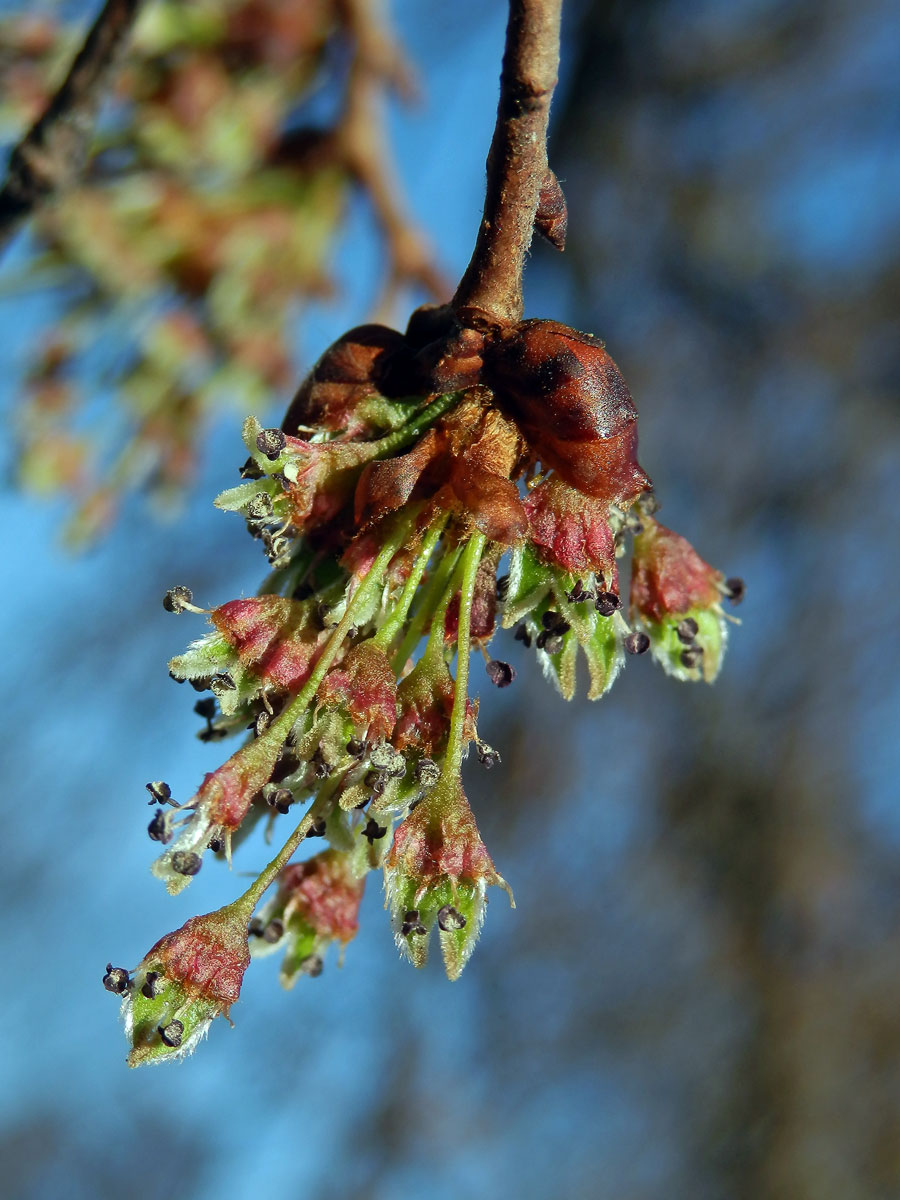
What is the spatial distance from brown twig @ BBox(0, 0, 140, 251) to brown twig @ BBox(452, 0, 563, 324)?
2.02ft

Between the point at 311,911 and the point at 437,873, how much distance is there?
0.24m

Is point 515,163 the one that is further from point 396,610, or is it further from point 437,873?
point 437,873

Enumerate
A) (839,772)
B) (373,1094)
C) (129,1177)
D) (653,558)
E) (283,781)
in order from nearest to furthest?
1. (283,781)
2. (653,558)
3. (839,772)
4. (373,1094)
5. (129,1177)

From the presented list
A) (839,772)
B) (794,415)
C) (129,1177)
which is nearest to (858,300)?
(794,415)

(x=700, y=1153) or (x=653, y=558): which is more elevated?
(x=700, y=1153)

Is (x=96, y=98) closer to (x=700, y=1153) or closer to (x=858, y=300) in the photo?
(x=858, y=300)

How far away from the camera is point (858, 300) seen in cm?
532

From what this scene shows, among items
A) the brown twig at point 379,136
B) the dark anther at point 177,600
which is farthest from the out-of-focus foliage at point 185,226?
the dark anther at point 177,600

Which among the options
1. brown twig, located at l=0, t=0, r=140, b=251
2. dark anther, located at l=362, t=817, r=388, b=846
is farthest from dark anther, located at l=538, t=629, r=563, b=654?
brown twig, located at l=0, t=0, r=140, b=251

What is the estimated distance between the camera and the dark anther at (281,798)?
38.6 inches

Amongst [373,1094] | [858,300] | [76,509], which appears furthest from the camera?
[373,1094]

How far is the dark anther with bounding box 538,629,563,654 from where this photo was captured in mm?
1063

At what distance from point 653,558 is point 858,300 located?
4700 mm

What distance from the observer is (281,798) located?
0.99 meters
